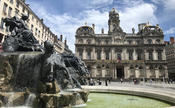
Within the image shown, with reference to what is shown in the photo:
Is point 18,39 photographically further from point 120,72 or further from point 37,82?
point 120,72

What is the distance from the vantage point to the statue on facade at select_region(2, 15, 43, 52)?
859cm

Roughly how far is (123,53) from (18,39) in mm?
44137

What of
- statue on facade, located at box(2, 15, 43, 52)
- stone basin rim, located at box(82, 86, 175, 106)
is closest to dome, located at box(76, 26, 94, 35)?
statue on facade, located at box(2, 15, 43, 52)

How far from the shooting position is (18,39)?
354 inches

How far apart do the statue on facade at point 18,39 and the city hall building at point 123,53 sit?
3810 centimetres

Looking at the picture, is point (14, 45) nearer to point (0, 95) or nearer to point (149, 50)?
point (0, 95)

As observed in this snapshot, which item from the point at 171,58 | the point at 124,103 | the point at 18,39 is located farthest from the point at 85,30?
the point at 171,58

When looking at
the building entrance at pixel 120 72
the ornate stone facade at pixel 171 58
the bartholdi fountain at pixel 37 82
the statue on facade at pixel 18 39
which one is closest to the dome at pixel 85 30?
the building entrance at pixel 120 72

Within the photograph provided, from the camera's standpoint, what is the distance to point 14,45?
28.5ft

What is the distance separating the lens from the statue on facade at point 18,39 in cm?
859

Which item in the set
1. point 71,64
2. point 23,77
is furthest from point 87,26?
point 23,77

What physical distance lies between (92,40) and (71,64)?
128 ft

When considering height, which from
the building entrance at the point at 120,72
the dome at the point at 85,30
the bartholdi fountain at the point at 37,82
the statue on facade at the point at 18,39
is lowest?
the building entrance at the point at 120,72

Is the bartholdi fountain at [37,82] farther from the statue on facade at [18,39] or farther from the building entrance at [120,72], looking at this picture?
the building entrance at [120,72]
